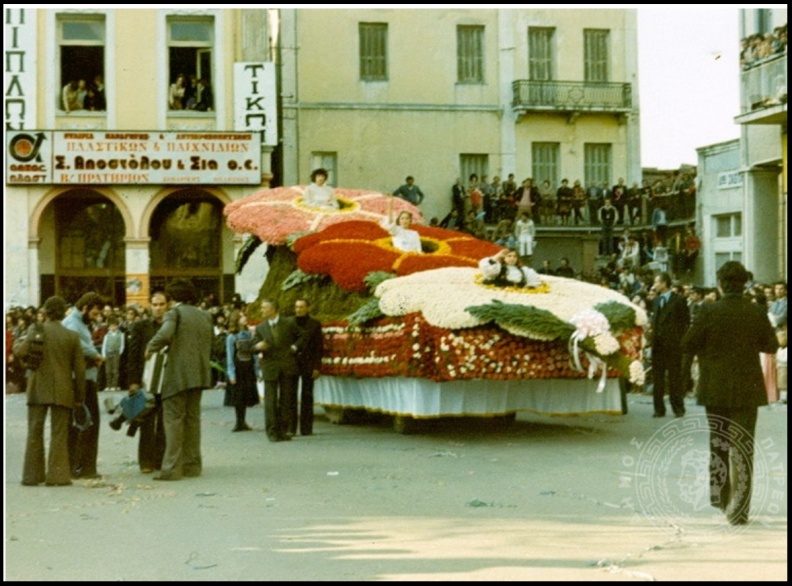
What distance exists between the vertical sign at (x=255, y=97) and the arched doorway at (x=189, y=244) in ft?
11.0

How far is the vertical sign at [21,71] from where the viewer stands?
32.9 metres

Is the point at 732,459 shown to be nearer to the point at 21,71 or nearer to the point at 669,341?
the point at 669,341

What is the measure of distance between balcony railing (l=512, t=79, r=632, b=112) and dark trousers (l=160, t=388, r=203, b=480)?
28.6m

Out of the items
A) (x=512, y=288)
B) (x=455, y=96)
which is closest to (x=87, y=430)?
(x=512, y=288)

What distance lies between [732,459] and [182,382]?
557 centimetres

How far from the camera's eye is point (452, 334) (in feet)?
51.6

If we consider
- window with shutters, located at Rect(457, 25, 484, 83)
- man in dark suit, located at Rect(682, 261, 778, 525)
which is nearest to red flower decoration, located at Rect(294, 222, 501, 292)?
man in dark suit, located at Rect(682, 261, 778, 525)

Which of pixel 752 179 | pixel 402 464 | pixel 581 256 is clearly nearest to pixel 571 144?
pixel 581 256

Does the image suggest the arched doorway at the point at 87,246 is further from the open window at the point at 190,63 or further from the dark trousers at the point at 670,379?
the dark trousers at the point at 670,379

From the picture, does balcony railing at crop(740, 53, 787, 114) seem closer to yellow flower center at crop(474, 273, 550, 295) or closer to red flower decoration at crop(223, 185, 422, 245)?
red flower decoration at crop(223, 185, 422, 245)

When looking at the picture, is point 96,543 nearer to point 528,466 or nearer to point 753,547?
point 753,547

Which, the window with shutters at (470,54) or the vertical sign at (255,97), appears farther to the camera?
the window with shutters at (470,54)

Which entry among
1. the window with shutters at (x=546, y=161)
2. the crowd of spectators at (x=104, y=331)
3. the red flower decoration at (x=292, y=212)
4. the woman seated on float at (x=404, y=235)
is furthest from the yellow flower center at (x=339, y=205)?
the window with shutters at (x=546, y=161)
